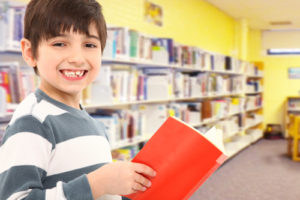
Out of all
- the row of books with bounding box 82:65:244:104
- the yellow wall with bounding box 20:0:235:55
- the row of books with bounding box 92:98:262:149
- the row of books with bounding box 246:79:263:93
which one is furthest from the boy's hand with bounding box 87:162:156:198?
the row of books with bounding box 246:79:263:93

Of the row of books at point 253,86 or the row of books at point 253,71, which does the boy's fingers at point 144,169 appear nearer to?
the row of books at point 253,71

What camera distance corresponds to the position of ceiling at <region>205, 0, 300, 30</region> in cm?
609

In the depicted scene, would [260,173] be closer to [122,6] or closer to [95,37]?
[122,6]

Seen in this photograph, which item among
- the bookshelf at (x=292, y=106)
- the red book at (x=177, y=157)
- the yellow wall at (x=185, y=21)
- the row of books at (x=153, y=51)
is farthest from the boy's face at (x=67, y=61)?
the bookshelf at (x=292, y=106)

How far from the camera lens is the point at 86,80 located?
850mm

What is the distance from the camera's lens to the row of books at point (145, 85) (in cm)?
263

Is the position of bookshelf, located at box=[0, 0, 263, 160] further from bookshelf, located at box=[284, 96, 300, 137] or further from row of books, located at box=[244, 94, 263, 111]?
bookshelf, located at box=[284, 96, 300, 137]

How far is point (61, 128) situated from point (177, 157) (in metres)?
0.28

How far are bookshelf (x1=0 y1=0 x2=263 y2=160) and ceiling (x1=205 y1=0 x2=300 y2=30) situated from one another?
1.16 metres

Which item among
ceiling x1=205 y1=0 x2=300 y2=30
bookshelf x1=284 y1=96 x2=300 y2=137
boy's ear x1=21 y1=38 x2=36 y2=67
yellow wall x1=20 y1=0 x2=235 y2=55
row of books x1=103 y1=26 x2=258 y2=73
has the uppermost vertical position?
ceiling x1=205 y1=0 x2=300 y2=30

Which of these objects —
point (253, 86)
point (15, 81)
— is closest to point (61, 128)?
point (15, 81)

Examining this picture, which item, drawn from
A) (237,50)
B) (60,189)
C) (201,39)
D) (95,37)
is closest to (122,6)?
(201,39)

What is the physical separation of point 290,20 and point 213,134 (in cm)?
762

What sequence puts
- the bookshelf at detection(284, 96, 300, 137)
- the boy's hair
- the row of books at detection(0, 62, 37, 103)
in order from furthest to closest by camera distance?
1. the bookshelf at detection(284, 96, 300, 137)
2. the row of books at detection(0, 62, 37, 103)
3. the boy's hair
